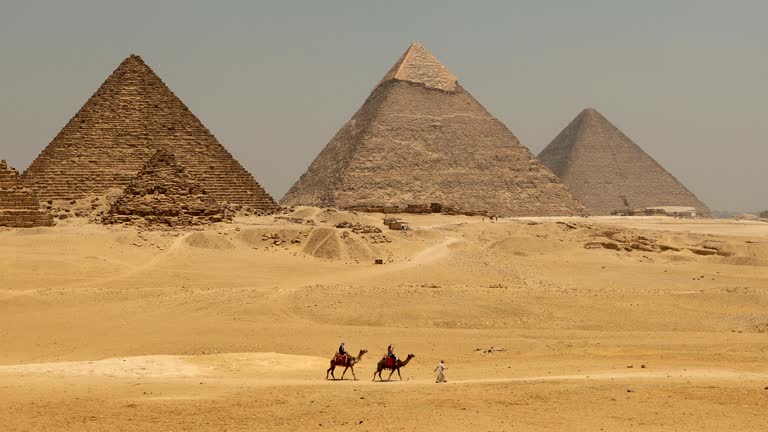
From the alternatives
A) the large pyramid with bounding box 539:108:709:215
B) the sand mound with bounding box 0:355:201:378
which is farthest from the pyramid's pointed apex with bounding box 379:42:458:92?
the sand mound with bounding box 0:355:201:378

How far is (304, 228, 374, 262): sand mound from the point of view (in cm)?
2639

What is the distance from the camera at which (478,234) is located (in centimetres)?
3469

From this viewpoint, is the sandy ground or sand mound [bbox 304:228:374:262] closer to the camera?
the sandy ground

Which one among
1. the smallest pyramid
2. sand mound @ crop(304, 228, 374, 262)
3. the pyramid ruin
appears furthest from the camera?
the smallest pyramid

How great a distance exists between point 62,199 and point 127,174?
9.26 feet

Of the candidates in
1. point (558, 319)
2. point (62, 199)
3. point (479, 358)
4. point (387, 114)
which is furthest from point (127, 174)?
point (387, 114)

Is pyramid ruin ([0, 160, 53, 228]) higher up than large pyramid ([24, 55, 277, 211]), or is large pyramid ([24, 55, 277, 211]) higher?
large pyramid ([24, 55, 277, 211])

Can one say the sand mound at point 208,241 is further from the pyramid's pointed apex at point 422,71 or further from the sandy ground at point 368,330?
the pyramid's pointed apex at point 422,71

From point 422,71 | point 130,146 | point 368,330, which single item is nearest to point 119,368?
point 368,330

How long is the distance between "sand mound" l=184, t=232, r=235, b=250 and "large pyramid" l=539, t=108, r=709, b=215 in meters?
66.3

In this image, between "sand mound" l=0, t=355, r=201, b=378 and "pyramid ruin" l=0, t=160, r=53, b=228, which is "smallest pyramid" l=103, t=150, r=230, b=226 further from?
"sand mound" l=0, t=355, r=201, b=378

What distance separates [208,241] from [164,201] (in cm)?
370

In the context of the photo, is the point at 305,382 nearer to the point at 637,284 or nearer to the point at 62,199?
the point at 637,284

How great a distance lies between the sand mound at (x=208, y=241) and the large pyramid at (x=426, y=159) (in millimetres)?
45988
